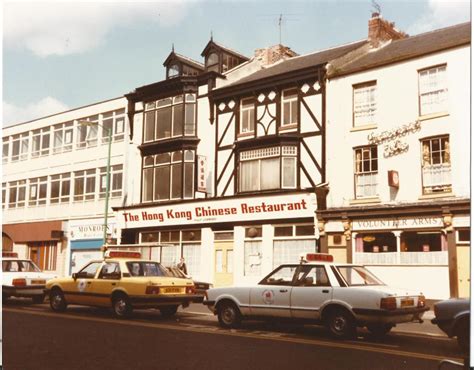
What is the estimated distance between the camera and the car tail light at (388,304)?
9664 millimetres

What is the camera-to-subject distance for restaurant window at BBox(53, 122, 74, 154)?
30.2 m

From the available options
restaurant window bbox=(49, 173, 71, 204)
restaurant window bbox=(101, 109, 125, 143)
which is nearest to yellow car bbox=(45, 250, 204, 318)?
restaurant window bbox=(101, 109, 125, 143)

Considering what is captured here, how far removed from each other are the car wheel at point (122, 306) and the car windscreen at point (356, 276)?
5223 millimetres

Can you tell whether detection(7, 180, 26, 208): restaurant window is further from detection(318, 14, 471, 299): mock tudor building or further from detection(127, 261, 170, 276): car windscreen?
detection(127, 261, 170, 276): car windscreen

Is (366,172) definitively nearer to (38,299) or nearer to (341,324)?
(341,324)

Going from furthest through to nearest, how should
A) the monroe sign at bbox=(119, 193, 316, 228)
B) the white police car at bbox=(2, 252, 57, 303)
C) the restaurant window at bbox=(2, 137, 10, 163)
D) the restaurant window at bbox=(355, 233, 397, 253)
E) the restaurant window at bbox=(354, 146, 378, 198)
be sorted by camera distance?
the restaurant window at bbox=(2, 137, 10, 163) < the monroe sign at bbox=(119, 193, 316, 228) < the restaurant window at bbox=(354, 146, 378, 198) < the restaurant window at bbox=(355, 233, 397, 253) < the white police car at bbox=(2, 252, 57, 303)

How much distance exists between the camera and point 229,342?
9211mm

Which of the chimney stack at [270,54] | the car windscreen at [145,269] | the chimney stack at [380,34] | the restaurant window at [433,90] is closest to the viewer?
the car windscreen at [145,269]

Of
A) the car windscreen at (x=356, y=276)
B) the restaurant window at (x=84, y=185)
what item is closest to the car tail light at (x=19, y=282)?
the car windscreen at (x=356, y=276)

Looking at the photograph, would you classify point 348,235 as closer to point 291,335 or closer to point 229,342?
point 291,335

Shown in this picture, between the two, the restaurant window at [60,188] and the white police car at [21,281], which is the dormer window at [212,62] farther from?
the white police car at [21,281]

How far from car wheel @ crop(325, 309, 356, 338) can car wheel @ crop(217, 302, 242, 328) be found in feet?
6.81

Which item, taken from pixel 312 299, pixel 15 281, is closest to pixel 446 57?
pixel 312 299

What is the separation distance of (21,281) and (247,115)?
11.9 metres
